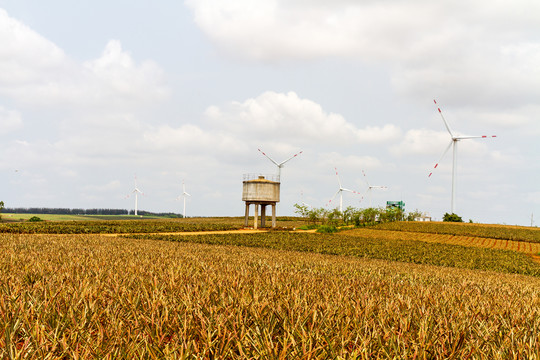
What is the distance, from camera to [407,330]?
475 centimetres

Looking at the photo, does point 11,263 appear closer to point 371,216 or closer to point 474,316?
point 474,316

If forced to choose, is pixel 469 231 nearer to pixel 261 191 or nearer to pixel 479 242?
pixel 479 242

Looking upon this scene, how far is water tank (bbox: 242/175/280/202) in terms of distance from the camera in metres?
70.7

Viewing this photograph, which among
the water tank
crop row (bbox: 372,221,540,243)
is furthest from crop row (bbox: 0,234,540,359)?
crop row (bbox: 372,221,540,243)

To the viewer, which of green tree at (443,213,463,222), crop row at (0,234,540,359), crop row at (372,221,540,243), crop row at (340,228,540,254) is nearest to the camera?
crop row at (0,234,540,359)

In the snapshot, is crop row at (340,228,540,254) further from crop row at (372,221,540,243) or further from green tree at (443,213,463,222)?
green tree at (443,213,463,222)

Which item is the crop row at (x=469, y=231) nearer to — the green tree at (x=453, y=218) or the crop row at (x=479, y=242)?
the crop row at (x=479, y=242)

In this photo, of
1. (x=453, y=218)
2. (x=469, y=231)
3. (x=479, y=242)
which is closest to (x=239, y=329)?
(x=479, y=242)

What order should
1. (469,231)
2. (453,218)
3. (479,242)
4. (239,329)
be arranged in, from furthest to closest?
(453,218) → (469,231) → (479,242) → (239,329)

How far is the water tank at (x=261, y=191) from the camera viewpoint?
70688mm

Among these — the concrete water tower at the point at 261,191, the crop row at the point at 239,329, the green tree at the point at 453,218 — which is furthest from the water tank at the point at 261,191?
the crop row at the point at 239,329

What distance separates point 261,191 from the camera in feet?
232

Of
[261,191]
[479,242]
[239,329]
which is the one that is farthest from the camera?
[261,191]

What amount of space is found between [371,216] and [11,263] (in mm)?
94964
